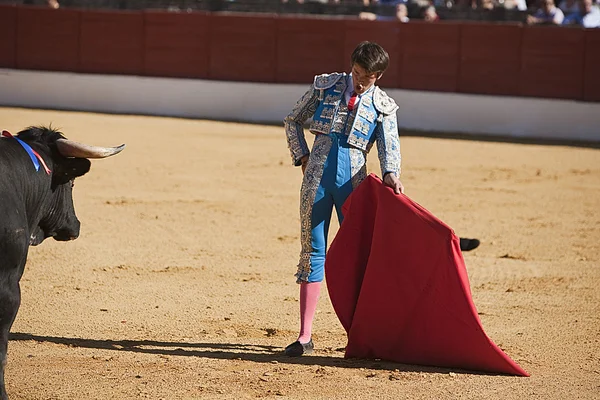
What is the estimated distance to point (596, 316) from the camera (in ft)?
16.4

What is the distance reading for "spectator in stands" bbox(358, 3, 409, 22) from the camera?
42.0 ft

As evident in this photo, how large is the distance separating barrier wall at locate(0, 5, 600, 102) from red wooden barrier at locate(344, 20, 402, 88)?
1cm

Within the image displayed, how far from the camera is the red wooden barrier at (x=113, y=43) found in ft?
44.7

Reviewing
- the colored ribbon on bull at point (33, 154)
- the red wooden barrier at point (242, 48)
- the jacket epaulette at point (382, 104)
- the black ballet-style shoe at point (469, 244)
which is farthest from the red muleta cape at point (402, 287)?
the red wooden barrier at point (242, 48)

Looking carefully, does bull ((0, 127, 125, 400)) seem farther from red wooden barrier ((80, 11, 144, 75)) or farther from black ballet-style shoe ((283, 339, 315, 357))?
red wooden barrier ((80, 11, 144, 75))

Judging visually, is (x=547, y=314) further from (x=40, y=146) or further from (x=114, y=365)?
(x=40, y=146)

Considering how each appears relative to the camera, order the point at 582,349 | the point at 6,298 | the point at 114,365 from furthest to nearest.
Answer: the point at 582,349, the point at 114,365, the point at 6,298

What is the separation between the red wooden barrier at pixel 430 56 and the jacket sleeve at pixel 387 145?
28.3 feet

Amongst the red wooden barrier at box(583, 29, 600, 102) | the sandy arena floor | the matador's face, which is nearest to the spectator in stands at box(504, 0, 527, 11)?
the red wooden barrier at box(583, 29, 600, 102)

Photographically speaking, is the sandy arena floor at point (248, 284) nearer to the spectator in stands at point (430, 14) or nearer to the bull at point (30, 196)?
the bull at point (30, 196)

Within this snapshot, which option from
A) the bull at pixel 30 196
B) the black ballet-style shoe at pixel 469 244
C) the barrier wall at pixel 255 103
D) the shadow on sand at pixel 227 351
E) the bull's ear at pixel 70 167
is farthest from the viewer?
the barrier wall at pixel 255 103

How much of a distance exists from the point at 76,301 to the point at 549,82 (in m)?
8.55

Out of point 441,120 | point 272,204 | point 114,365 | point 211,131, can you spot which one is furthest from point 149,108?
point 114,365

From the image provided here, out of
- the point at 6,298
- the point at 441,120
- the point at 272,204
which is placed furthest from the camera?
the point at 441,120
